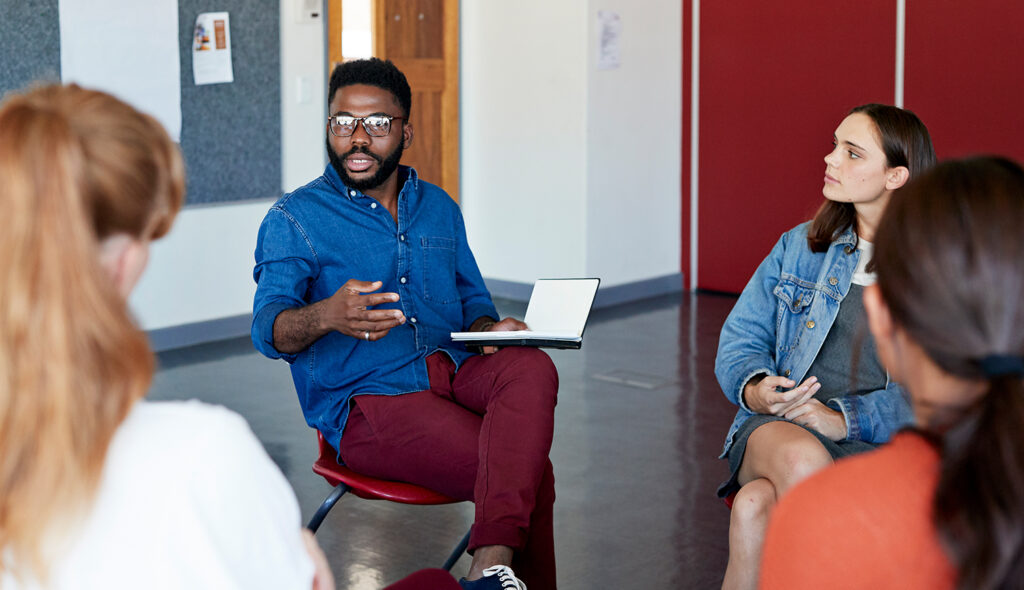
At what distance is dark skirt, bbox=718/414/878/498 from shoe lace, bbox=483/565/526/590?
407 mm

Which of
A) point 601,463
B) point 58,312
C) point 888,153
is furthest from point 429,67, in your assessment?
point 58,312

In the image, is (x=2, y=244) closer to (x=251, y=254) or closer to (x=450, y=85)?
(x=251, y=254)

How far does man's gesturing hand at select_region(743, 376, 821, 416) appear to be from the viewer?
1.96 meters

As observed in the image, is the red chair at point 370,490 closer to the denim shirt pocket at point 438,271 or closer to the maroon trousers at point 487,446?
the maroon trousers at point 487,446

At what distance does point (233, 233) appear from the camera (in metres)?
5.02

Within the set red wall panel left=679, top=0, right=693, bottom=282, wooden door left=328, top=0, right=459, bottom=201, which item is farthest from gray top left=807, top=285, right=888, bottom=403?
red wall panel left=679, top=0, right=693, bottom=282

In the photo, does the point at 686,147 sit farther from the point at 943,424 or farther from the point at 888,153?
the point at 943,424

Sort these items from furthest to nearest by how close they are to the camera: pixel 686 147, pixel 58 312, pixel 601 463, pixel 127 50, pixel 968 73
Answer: pixel 686 147
pixel 968 73
pixel 127 50
pixel 601 463
pixel 58 312

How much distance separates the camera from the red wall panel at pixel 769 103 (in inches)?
214

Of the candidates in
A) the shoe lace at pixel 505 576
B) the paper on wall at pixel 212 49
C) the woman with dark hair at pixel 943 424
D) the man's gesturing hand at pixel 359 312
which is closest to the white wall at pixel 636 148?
the paper on wall at pixel 212 49

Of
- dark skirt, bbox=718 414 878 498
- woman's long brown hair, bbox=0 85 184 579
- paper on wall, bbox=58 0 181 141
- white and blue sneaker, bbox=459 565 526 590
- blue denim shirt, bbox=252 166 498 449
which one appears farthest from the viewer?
paper on wall, bbox=58 0 181 141

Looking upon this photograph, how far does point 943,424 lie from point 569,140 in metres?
4.79

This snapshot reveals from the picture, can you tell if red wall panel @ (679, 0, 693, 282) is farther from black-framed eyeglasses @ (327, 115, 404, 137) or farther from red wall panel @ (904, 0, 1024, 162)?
black-framed eyeglasses @ (327, 115, 404, 137)

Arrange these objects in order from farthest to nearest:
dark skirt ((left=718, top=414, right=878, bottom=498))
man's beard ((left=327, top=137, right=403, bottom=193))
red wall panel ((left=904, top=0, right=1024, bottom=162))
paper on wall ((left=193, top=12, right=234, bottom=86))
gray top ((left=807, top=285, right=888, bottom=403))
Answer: red wall panel ((left=904, top=0, right=1024, bottom=162)), paper on wall ((left=193, top=12, right=234, bottom=86)), man's beard ((left=327, top=137, right=403, bottom=193)), gray top ((left=807, top=285, right=888, bottom=403)), dark skirt ((left=718, top=414, right=878, bottom=498))
